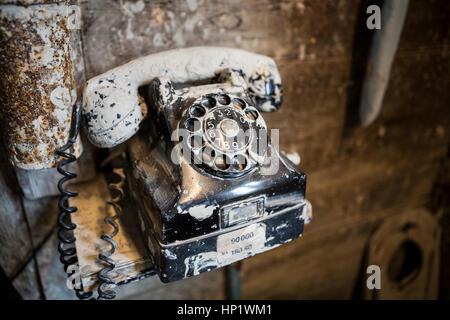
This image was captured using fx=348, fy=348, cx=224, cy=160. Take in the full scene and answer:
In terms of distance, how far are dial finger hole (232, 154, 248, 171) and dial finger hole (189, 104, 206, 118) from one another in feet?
0.36

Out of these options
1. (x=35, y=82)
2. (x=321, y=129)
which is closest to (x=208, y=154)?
(x=35, y=82)

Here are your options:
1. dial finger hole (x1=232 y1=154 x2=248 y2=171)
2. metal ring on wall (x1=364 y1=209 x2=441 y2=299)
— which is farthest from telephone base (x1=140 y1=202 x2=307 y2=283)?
metal ring on wall (x1=364 y1=209 x2=441 y2=299)

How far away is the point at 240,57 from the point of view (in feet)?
2.52

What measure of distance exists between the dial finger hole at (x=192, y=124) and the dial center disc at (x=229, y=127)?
0.04 meters

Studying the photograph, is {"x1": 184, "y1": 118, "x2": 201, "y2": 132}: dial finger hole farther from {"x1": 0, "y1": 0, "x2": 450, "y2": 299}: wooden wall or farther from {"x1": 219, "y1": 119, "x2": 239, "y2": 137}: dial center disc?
{"x1": 0, "y1": 0, "x2": 450, "y2": 299}: wooden wall

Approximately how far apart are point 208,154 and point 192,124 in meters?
0.07

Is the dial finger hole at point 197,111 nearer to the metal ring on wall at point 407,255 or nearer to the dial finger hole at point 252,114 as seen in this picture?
the dial finger hole at point 252,114

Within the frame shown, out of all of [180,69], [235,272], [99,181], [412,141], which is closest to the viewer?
[180,69]

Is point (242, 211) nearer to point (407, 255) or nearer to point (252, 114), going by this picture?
point (252, 114)

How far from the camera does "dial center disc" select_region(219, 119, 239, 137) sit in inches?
25.7
